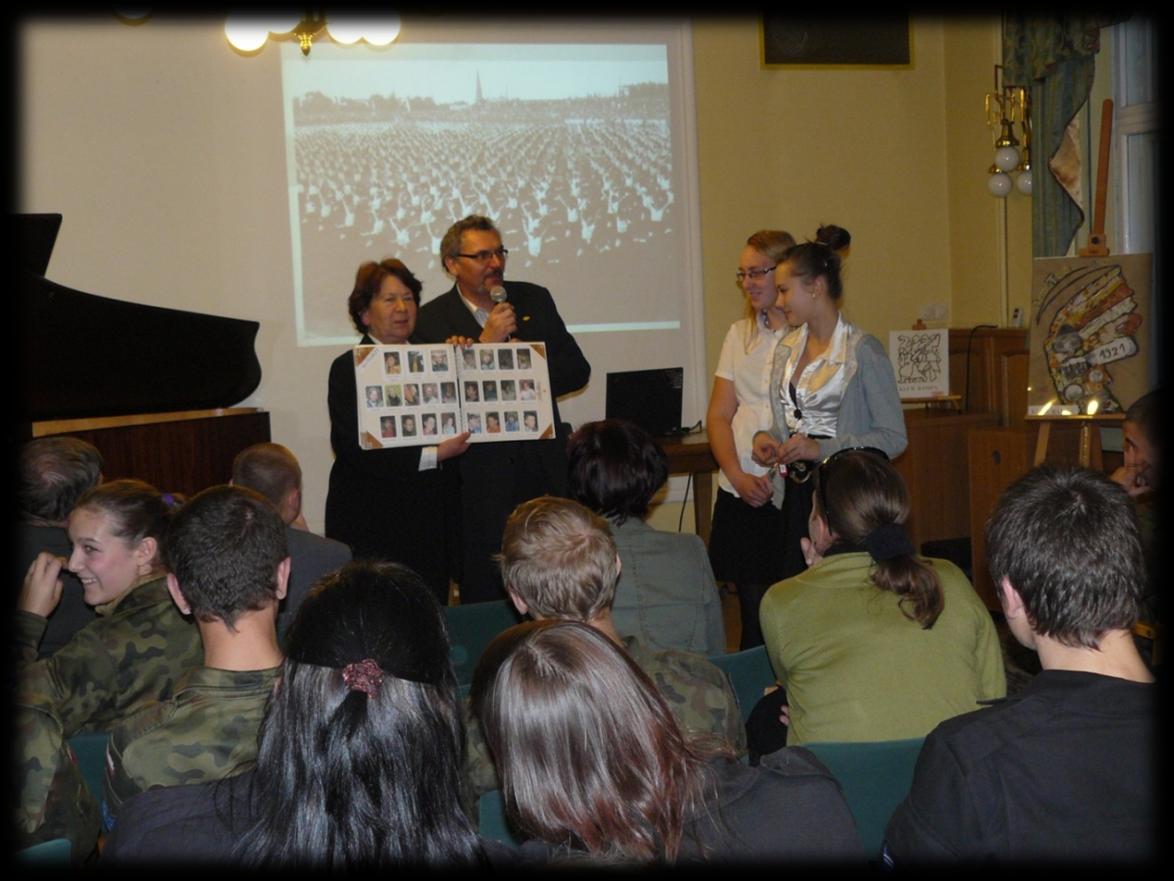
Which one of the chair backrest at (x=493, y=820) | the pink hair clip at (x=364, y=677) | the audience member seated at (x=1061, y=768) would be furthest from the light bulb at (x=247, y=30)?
the audience member seated at (x=1061, y=768)

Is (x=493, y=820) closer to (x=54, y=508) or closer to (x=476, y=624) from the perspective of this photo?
(x=476, y=624)

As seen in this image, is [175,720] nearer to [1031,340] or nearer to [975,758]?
[975,758]

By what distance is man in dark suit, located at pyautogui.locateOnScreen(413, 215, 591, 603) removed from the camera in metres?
4.00

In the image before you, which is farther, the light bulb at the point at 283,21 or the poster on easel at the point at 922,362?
the poster on easel at the point at 922,362

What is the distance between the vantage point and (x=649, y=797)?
1.27 m

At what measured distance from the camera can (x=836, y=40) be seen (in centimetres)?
682

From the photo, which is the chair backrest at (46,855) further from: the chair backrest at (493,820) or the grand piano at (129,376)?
the grand piano at (129,376)

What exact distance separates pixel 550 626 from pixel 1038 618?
0.69 meters

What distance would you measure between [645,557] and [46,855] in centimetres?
148

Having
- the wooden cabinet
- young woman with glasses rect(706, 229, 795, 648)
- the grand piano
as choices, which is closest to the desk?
the wooden cabinet

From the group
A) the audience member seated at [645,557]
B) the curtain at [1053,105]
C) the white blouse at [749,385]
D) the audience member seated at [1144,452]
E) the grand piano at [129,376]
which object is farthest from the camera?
the curtain at [1053,105]

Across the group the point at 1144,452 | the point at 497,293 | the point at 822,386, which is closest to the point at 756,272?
the point at 822,386

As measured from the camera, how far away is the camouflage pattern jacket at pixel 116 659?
7.16 ft

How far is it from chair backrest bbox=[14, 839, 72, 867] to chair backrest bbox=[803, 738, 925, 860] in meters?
1.07
